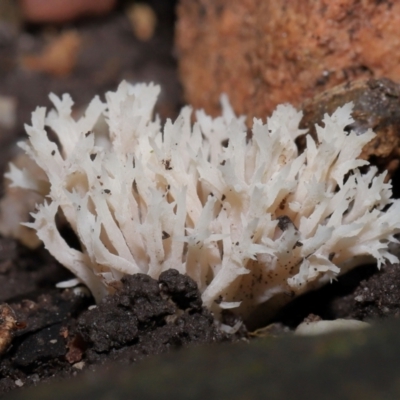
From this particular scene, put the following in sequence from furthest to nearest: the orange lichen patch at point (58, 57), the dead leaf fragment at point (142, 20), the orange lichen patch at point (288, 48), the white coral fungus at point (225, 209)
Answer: the dead leaf fragment at point (142, 20) → the orange lichen patch at point (58, 57) → the orange lichen patch at point (288, 48) → the white coral fungus at point (225, 209)

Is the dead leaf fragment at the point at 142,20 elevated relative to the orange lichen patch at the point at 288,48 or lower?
elevated

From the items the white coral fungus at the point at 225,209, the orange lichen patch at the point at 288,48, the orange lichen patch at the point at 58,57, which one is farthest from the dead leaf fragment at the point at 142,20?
the white coral fungus at the point at 225,209

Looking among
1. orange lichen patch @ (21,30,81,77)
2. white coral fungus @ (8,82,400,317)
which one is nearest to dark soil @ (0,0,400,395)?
white coral fungus @ (8,82,400,317)

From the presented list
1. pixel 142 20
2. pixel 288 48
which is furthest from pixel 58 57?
pixel 288 48

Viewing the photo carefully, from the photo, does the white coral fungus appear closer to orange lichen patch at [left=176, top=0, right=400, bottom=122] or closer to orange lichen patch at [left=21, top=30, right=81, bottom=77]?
orange lichen patch at [left=176, top=0, right=400, bottom=122]

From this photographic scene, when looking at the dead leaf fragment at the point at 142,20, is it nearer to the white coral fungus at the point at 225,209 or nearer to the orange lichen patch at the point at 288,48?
the orange lichen patch at the point at 288,48

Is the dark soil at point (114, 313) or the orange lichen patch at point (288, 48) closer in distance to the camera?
the dark soil at point (114, 313)

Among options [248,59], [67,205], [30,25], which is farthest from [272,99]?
[30,25]

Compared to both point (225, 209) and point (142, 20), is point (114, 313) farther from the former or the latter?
point (142, 20)
